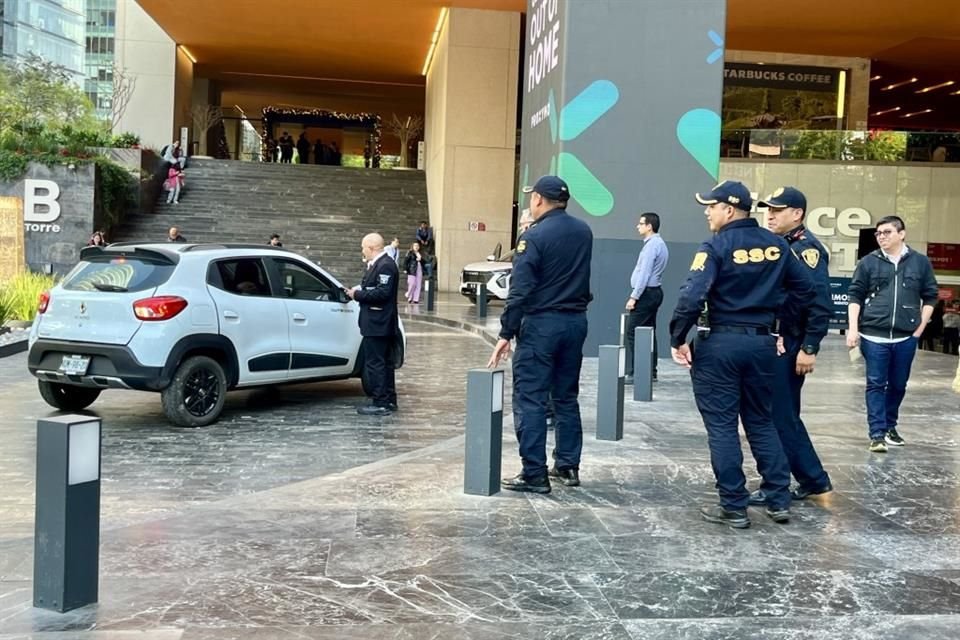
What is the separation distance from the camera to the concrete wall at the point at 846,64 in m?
32.7

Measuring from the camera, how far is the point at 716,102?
44.4 feet

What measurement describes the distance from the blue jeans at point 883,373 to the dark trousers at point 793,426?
198 centimetres

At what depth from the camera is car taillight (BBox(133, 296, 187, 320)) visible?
323 inches

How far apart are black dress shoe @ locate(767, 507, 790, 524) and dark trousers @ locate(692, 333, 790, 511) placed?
52 millimetres

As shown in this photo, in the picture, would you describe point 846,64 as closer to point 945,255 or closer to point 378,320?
point 945,255

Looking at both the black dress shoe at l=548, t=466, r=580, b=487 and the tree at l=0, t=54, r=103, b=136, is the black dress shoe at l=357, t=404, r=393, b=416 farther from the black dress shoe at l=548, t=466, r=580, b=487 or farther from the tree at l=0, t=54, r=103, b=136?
the tree at l=0, t=54, r=103, b=136

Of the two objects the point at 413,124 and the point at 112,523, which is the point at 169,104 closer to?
the point at 413,124

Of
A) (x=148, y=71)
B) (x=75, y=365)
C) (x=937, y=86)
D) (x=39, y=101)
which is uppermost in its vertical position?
(x=937, y=86)

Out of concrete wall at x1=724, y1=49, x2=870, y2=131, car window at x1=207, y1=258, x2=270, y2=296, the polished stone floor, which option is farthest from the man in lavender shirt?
concrete wall at x1=724, y1=49, x2=870, y2=131

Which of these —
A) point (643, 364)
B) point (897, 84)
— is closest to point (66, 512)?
point (643, 364)

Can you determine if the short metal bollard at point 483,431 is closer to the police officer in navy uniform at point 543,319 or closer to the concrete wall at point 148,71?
the police officer in navy uniform at point 543,319

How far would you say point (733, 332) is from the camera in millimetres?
5277

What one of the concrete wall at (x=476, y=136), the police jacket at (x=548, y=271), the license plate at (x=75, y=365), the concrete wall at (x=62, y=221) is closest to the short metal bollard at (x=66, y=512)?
the police jacket at (x=548, y=271)

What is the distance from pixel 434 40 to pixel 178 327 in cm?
2777
